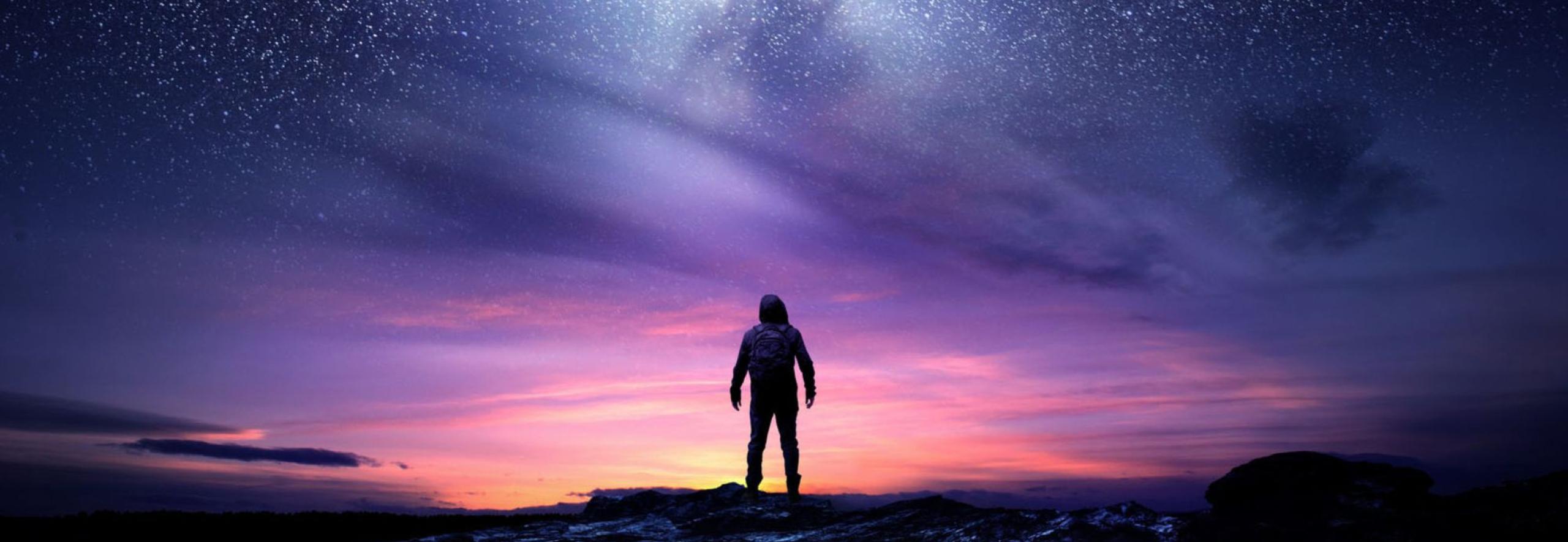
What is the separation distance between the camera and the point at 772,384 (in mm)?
12750

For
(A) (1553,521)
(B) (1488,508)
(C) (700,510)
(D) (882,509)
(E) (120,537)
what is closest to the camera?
(A) (1553,521)

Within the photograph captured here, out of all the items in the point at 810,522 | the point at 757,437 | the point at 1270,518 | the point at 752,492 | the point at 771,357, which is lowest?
the point at 810,522

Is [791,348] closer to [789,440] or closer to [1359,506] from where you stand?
[789,440]

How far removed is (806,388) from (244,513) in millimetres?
9171

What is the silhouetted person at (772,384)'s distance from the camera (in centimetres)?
1257

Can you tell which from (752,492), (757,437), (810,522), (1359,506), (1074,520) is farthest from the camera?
(757,437)

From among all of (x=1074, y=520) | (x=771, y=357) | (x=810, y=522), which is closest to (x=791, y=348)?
(x=771, y=357)

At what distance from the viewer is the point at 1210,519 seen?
609 cm

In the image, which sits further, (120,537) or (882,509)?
(120,537)

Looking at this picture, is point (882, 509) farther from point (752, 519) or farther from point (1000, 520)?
point (1000, 520)

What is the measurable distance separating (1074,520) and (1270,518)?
4.72ft

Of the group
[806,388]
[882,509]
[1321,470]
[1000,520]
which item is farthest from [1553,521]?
[806,388]

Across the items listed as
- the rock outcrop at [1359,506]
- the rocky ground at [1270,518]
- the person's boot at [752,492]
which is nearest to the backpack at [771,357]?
the person's boot at [752,492]

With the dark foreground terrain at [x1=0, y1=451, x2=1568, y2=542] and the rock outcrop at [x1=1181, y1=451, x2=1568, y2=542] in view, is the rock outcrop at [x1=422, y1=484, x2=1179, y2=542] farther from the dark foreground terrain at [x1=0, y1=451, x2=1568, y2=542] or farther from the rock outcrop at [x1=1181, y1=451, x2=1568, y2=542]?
the rock outcrop at [x1=1181, y1=451, x2=1568, y2=542]
